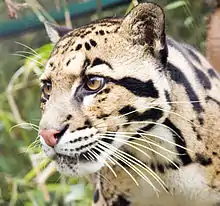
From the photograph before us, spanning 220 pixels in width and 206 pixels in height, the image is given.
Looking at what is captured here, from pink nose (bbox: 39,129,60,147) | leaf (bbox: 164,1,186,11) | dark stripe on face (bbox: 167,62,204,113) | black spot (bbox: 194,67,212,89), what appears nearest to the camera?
pink nose (bbox: 39,129,60,147)

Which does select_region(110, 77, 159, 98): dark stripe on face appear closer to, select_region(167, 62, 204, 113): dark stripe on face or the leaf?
select_region(167, 62, 204, 113): dark stripe on face

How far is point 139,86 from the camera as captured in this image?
1770mm

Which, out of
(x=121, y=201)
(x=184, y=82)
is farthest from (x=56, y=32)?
(x=121, y=201)

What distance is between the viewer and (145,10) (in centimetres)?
176

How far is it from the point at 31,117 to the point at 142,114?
111 cm

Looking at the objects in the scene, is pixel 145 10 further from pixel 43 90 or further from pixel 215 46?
→ pixel 215 46

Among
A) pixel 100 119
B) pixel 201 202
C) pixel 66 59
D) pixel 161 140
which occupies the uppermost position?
pixel 66 59

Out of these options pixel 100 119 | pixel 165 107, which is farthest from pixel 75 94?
pixel 165 107

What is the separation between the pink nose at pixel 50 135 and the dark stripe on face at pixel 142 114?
0.18m

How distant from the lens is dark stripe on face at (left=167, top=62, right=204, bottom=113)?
6.14ft

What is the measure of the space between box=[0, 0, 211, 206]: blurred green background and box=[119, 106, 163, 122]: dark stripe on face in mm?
662

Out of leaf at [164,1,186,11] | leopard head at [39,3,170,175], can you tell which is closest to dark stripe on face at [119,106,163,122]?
leopard head at [39,3,170,175]

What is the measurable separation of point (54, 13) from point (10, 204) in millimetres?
722

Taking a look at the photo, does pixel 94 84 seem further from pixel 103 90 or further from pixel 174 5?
pixel 174 5
